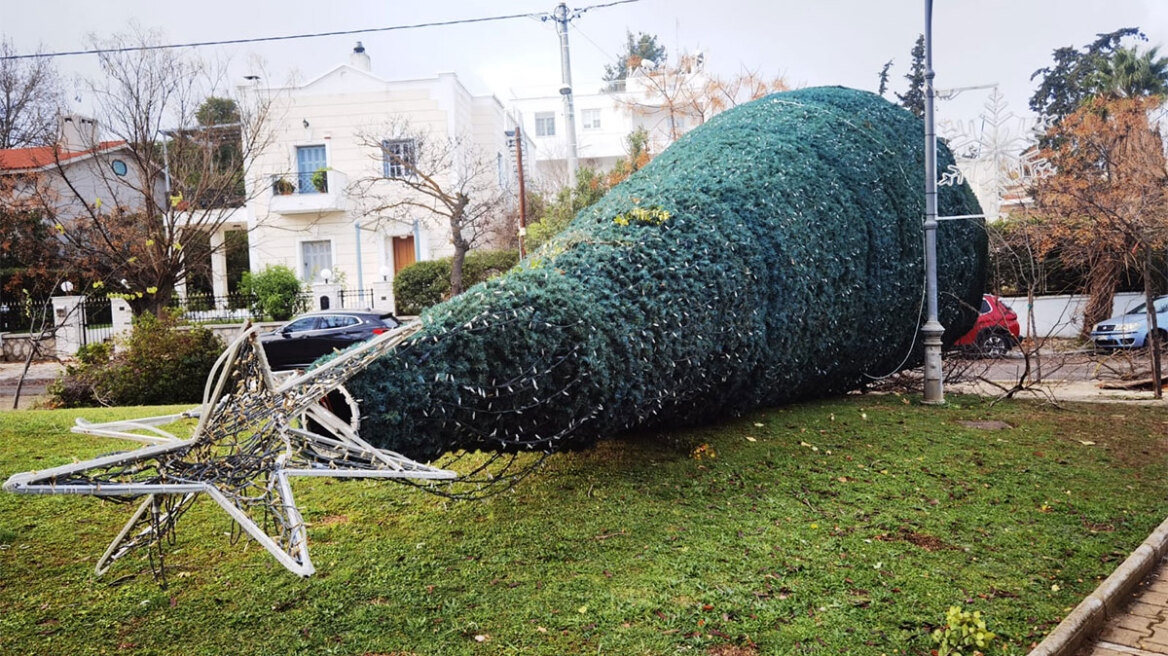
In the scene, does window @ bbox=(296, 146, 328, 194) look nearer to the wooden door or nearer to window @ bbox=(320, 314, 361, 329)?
the wooden door

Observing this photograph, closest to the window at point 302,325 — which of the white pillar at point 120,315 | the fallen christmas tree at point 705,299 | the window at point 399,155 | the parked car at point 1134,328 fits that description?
the white pillar at point 120,315

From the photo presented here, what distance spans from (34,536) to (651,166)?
5866mm

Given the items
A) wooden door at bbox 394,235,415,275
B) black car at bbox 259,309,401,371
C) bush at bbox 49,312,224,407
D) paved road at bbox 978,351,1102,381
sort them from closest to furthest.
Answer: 1. bush at bbox 49,312,224,407
2. paved road at bbox 978,351,1102,381
3. black car at bbox 259,309,401,371
4. wooden door at bbox 394,235,415,275

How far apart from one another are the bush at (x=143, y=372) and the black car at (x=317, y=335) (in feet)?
12.8

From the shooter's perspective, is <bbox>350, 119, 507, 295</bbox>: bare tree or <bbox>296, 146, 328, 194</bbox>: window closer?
<bbox>350, 119, 507, 295</bbox>: bare tree

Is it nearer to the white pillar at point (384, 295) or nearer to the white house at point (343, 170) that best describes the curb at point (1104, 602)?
the white pillar at point (384, 295)

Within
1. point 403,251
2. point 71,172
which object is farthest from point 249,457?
point 71,172

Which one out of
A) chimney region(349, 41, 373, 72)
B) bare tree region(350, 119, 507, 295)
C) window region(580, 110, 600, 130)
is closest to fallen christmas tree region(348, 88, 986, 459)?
bare tree region(350, 119, 507, 295)

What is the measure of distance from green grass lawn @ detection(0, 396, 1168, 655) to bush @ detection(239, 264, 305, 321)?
16.0 meters

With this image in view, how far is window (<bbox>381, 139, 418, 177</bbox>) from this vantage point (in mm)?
25297

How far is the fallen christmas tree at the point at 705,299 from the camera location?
449 centimetres

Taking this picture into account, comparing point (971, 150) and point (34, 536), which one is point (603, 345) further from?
point (971, 150)

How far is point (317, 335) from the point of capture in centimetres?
1634

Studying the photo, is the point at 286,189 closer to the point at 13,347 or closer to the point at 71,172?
the point at 71,172
